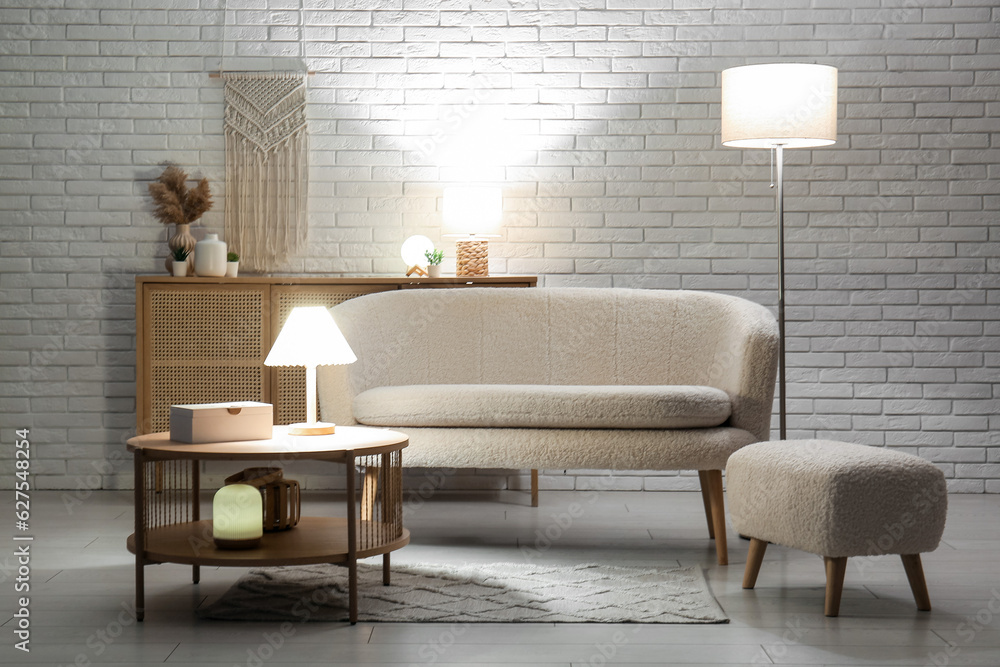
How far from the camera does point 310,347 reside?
2486 mm

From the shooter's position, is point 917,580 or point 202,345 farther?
point 202,345

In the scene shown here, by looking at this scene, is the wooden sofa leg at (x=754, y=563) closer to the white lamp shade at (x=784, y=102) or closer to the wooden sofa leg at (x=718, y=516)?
the wooden sofa leg at (x=718, y=516)

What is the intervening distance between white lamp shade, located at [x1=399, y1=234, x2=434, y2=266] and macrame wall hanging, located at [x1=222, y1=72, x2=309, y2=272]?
48 cm

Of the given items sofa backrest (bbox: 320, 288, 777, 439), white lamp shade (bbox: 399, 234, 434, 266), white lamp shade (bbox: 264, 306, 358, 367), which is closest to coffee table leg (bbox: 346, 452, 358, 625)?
white lamp shade (bbox: 264, 306, 358, 367)

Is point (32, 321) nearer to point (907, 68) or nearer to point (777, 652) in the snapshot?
point (777, 652)

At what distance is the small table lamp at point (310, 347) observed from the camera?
2.47 metres

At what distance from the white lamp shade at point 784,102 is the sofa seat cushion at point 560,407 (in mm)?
904

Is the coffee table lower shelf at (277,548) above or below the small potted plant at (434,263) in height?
below

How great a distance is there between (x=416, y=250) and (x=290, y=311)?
59 centimetres

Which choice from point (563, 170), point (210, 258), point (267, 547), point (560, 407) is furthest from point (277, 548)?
point (563, 170)

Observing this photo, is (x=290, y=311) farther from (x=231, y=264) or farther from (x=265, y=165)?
(x=265, y=165)

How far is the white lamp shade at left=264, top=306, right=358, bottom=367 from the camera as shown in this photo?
2473 mm

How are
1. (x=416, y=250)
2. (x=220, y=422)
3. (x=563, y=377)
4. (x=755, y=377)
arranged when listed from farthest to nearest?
(x=416, y=250)
(x=563, y=377)
(x=755, y=377)
(x=220, y=422)

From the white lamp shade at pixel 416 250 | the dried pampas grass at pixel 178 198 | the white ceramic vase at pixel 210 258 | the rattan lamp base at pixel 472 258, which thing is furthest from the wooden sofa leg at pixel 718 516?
the dried pampas grass at pixel 178 198
